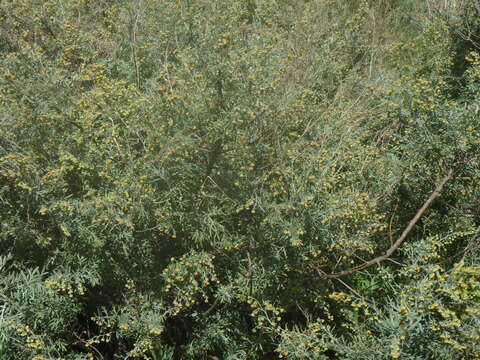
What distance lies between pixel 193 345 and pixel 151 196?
1288 mm

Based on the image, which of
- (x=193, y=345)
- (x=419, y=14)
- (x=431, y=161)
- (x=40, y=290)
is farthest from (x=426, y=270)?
(x=419, y=14)

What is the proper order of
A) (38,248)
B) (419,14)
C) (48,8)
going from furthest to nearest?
(419,14) < (48,8) < (38,248)

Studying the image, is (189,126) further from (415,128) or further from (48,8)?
(48,8)

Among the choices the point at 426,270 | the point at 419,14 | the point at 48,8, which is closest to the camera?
the point at 426,270

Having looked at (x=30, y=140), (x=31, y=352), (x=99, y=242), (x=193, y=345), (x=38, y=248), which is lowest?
(x=193, y=345)

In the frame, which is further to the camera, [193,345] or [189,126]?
[193,345]

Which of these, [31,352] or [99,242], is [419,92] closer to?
[99,242]

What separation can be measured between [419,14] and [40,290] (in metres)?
6.14

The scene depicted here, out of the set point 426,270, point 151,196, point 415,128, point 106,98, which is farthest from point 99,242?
point 415,128

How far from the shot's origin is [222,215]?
3.41 metres

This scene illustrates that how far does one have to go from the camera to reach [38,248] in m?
3.51

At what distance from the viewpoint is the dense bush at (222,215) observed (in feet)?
10.2

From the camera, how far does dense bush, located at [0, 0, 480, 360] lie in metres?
3.12

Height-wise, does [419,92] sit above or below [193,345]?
above
